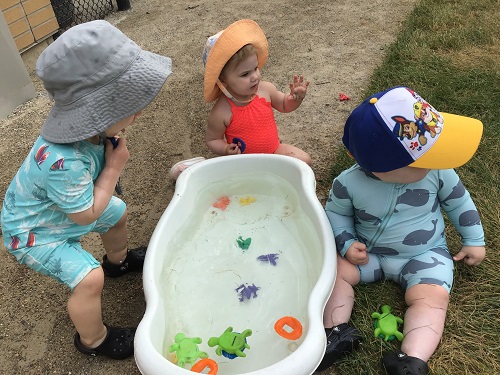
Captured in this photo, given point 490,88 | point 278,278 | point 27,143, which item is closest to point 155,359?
point 278,278

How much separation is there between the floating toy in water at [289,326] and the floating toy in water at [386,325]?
0.28 metres

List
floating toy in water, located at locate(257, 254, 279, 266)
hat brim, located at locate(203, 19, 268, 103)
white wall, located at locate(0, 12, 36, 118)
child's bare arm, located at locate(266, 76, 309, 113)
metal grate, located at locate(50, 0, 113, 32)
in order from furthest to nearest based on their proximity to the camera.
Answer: metal grate, located at locate(50, 0, 113, 32) < white wall, located at locate(0, 12, 36, 118) < child's bare arm, located at locate(266, 76, 309, 113) < hat brim, located at locate(203, 19, 268, 103) < floating toy in water, located at locate(257, 254, 279, 266)

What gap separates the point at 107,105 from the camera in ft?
5.17

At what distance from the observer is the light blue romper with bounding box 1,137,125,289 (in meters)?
1.60

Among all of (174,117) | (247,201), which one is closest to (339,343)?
(247,201)

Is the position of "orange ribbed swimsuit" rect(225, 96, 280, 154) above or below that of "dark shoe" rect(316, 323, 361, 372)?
above

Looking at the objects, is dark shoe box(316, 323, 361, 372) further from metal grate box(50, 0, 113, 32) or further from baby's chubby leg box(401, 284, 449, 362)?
metal grate box(50, 0, 113, 32)

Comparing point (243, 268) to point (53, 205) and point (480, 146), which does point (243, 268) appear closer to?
point (53, 205)

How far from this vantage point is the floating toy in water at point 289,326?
1709 mm

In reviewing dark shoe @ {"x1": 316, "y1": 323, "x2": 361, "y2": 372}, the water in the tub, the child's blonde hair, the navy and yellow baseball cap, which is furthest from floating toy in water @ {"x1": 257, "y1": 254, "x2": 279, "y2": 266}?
the child's blonde hair

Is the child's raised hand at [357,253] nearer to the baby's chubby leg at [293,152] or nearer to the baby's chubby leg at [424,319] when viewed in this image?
the baby's chubby leg at [424,319]

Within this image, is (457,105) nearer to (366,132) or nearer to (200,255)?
(366,132)

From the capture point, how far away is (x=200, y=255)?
2.13m

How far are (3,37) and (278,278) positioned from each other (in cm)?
248
